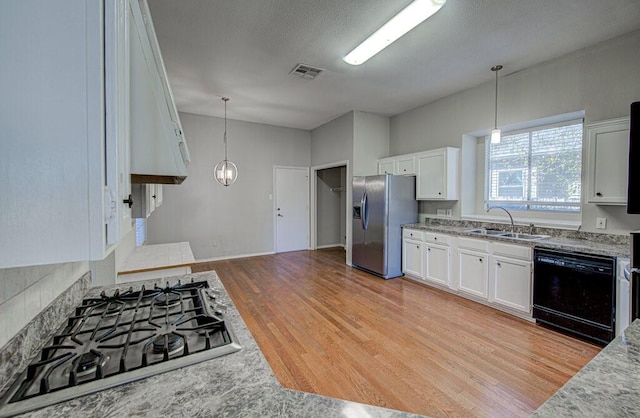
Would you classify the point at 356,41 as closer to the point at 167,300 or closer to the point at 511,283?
the point at 167,300

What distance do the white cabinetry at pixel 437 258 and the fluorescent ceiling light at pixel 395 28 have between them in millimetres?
2522

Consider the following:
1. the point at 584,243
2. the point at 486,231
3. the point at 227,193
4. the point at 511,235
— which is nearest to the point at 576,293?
the point at 584,243

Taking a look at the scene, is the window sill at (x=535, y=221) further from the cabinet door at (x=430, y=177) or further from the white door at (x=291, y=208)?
the white door at (x=291, y=208)

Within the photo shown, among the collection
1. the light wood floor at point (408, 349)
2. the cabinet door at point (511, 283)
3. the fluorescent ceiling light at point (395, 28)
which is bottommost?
the light wood floor at point (408, 349)

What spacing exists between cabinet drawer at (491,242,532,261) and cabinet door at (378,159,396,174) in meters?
2.17

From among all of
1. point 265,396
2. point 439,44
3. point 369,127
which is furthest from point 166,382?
point 369,127

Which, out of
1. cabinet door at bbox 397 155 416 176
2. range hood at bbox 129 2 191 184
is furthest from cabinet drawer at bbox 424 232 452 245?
range hood at bbox 129 2 191 184

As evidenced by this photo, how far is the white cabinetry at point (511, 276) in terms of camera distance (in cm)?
294

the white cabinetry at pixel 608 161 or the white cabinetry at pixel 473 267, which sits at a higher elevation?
the white cabinetry at pixel 608 161

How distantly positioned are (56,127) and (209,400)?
691 mm

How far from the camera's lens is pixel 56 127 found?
557mm

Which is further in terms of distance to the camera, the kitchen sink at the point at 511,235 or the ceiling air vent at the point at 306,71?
the ceiling air vent at the point at 306,71

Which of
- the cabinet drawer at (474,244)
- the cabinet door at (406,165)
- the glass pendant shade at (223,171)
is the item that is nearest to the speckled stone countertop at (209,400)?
the cabinet drawer at (474,244)

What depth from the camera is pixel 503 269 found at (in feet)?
10.3
